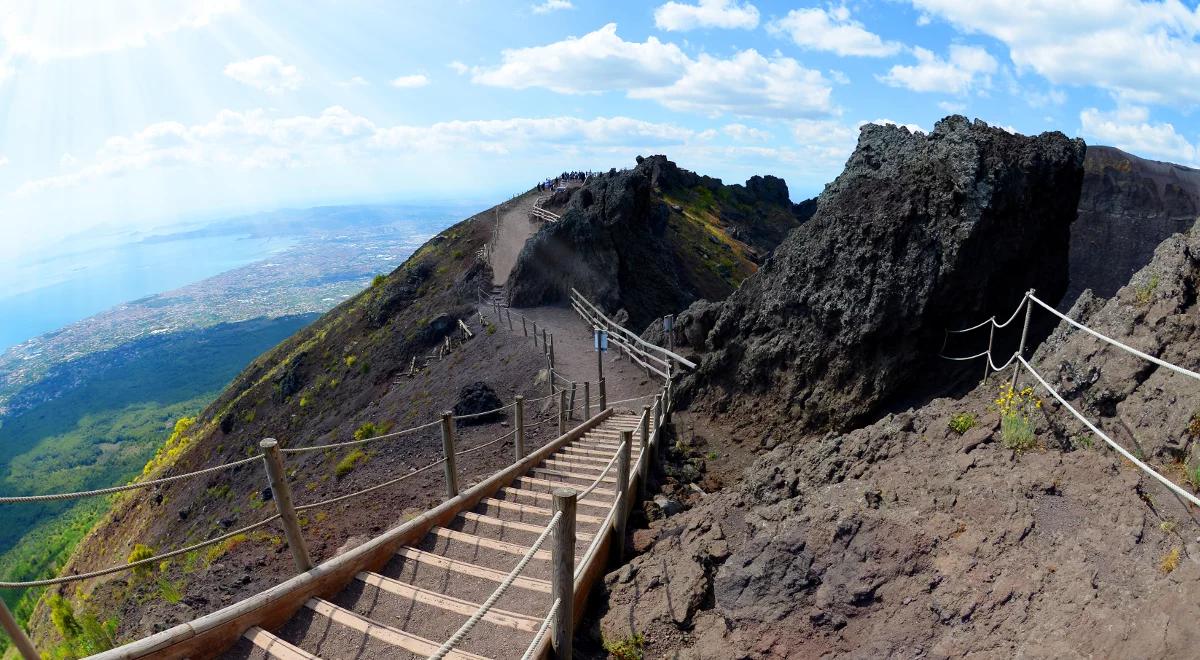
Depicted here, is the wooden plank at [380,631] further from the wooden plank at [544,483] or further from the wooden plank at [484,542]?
the wooden plank at [544,483]

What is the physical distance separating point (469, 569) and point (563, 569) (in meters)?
1.75

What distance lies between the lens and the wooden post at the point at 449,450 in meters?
7.16

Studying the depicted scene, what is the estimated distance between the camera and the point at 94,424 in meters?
114

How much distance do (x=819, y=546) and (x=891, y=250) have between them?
7268 millimetres

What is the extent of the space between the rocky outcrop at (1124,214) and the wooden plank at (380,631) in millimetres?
43162

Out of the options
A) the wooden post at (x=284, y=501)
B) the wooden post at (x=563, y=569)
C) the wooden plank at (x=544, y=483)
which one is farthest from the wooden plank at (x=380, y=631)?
the wooden plank at (x=544, y=483)

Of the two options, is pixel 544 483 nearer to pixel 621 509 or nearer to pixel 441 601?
pixel 621 509

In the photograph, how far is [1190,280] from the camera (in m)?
4.88

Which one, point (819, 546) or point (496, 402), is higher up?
point (819, 546)

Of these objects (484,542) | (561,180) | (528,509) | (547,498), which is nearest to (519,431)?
(547,498)

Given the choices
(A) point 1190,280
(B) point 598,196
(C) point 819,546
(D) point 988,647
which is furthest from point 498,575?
(B) point 598,196

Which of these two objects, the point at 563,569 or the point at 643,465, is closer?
the point at 563,569

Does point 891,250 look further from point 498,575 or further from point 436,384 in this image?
point 436,384

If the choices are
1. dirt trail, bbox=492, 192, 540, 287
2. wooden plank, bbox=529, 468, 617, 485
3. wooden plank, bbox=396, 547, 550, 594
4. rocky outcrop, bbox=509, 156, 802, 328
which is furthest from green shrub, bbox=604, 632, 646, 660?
dirt trail, bbox=492, 192, 540, 287
